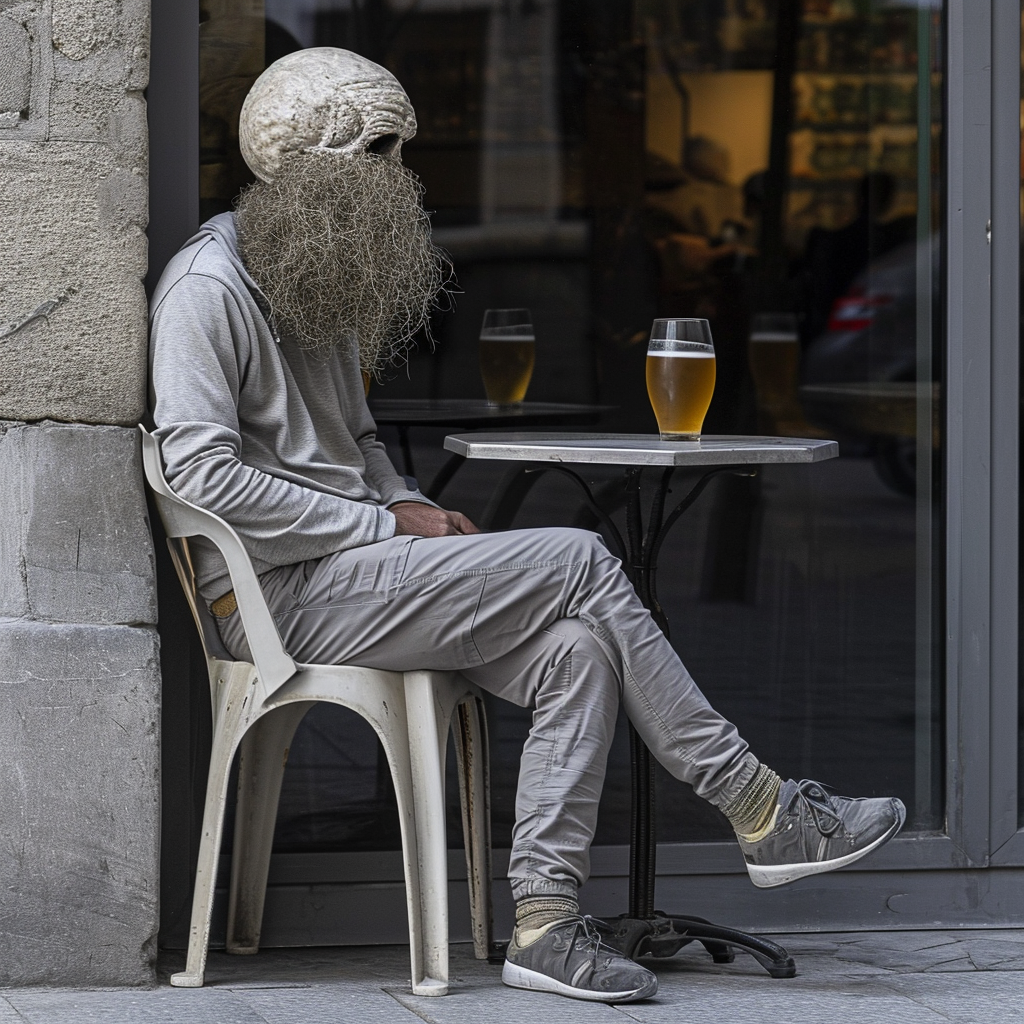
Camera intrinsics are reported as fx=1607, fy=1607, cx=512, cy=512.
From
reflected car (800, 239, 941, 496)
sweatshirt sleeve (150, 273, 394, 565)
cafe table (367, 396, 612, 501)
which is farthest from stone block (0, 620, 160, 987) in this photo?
reflected car (800, 239, 941, 496)

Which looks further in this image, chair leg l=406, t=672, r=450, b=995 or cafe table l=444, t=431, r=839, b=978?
cafe table l=444, t=431, r=839, b=978

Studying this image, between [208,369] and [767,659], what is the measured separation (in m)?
1.48

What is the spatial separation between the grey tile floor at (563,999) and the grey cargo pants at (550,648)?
8.9 inches

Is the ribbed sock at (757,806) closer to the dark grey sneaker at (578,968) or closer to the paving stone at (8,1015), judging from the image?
the dark grey sneaker at (578,968)

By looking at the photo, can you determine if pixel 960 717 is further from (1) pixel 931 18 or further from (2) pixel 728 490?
(1) pixel 931 18

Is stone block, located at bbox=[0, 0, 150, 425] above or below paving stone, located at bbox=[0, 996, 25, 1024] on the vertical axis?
above

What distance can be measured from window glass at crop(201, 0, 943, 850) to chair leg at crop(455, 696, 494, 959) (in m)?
0.33

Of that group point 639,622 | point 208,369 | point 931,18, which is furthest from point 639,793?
point 931,18

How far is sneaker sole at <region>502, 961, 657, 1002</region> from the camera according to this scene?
256 cm

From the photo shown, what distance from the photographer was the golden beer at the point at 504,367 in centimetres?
329

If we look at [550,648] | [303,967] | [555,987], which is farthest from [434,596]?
[303,967]

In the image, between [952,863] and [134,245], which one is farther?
[952,863]

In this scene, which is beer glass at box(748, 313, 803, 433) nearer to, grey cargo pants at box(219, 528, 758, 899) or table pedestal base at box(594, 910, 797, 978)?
grey cargo pants at box(219, 528, 758, 899)

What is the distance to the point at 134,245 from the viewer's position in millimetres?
2646
